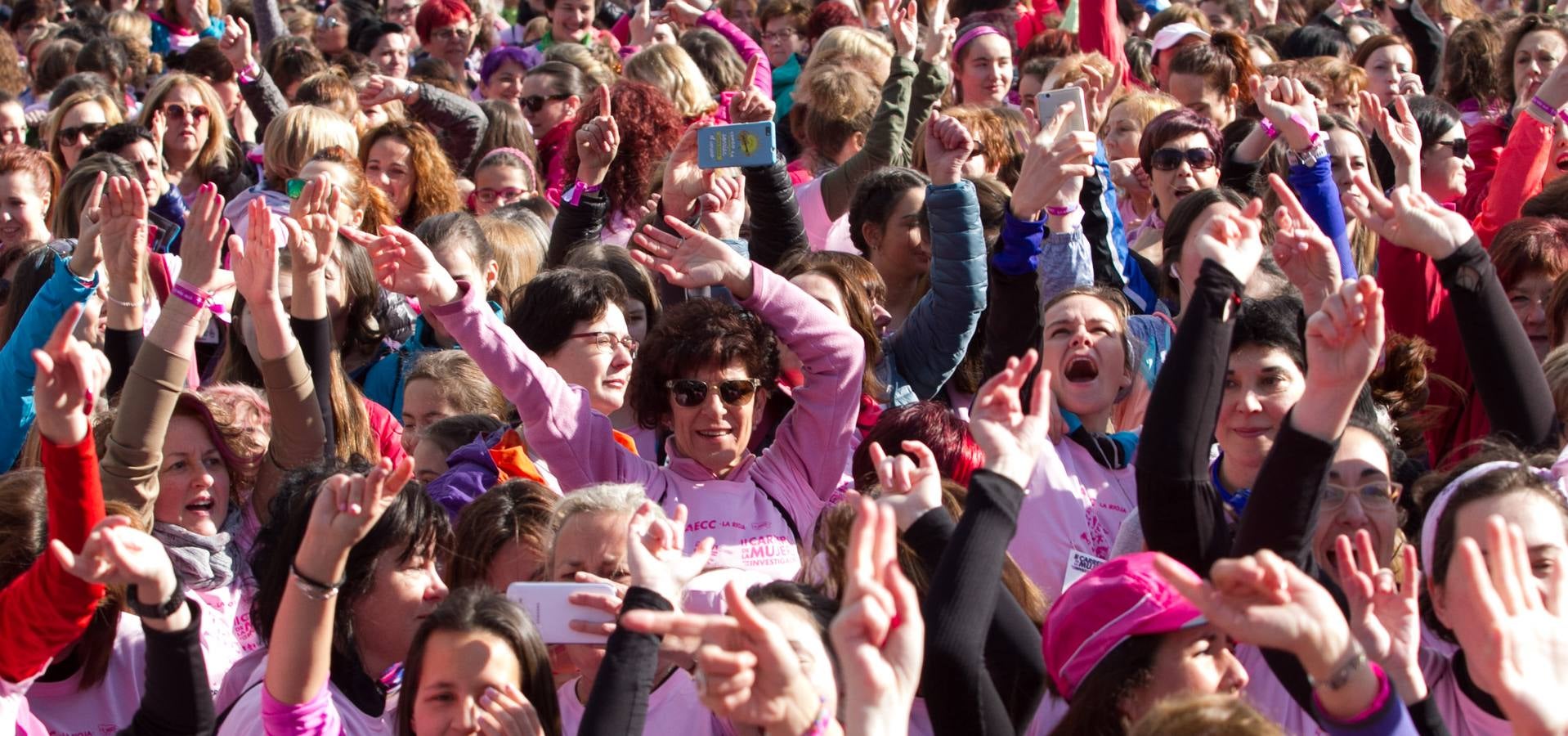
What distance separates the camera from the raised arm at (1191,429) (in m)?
3.35

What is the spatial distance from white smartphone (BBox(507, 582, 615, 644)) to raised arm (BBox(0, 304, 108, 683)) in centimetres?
75

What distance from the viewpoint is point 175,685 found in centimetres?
313

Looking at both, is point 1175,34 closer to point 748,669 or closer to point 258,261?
point 258,261

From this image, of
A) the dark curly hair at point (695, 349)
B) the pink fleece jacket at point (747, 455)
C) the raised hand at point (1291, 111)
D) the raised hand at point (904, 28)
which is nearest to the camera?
the pink fleece jacket at point (747, 455)

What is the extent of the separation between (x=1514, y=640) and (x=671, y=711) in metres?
1.51

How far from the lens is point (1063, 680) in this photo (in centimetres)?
314

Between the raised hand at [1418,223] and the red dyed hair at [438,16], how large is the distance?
743 cm

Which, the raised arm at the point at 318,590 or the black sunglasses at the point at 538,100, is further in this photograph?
the black sunglasses at the point at 538,100

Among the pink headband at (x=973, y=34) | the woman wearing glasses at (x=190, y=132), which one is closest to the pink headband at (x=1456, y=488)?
the pink headband at (x=973, y=34)

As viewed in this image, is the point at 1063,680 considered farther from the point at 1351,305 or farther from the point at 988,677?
the point at 1351,305

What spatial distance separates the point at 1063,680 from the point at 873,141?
3.77 meters

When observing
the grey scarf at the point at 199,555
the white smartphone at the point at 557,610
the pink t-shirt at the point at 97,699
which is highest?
the white smartphone at the point at 557,610

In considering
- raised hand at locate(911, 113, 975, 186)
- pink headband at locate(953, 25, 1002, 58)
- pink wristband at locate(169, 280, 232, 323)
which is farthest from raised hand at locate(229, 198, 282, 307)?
pink headband at locate(953, 25, 1002, 58)

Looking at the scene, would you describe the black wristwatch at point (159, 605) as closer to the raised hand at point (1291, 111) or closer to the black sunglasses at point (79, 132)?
the raised hand at point (1291, 111)
